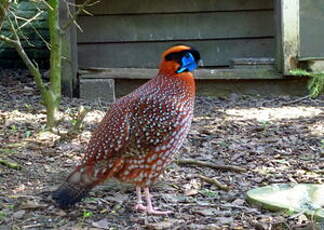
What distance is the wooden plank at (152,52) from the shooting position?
8250 millimetres

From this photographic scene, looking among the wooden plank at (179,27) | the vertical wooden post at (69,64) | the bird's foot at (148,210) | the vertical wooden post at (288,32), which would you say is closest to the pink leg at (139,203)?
the bird's foot at (148,210)

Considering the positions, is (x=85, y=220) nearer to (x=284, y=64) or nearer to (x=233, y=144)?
(x=233, y=144)

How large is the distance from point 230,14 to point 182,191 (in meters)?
4.62

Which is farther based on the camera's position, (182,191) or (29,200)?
(182,191)

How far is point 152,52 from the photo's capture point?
8.34 metres

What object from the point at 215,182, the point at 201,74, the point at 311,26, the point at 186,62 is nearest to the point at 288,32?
the point at 311,26

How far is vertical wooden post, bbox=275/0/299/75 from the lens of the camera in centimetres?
716

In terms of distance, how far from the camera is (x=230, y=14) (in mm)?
8391

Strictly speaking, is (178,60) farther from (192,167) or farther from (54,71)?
(54,71)

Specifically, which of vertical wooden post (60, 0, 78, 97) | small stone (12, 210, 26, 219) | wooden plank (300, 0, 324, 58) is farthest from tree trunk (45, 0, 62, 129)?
wooden plank (300, 0, 324, 58)

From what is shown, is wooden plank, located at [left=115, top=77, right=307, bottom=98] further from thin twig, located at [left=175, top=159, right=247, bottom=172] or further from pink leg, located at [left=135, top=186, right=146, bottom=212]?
pink leg, located at [left=135, top=186, right=146, bottom=212]

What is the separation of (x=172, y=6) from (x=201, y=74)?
1450 millimetres

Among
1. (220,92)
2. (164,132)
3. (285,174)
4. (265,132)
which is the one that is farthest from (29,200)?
(220,92)

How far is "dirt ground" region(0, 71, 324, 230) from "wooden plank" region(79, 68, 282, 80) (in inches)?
14.0
